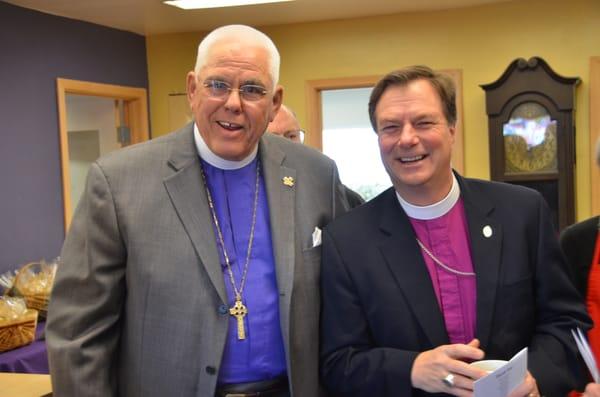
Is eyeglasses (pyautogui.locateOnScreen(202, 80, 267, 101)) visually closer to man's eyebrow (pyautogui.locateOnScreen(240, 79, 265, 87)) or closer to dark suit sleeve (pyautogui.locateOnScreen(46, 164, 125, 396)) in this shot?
man's eyebrow (pyautogui.locateOnScreen(240, 79, 265, 87))

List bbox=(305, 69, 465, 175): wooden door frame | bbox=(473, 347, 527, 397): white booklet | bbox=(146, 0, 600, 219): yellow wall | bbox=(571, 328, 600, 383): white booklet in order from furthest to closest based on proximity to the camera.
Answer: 1. bbox=(305, 69, 465, 175): wooden door frame
2. bbox=(146, 0, 600, 219): yellow wall
3. bbox=(571, 328, 600, 383): white booklet
4. bbox=(473, 347, 527, 397): white booklet

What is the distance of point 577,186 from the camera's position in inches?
196

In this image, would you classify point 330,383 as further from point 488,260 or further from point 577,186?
point 577,186

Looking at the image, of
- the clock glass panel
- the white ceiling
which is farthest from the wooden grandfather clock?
the white ceiling

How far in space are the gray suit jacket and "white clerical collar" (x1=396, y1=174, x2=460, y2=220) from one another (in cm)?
35

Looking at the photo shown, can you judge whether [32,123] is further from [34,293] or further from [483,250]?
[483,250]

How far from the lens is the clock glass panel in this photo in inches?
190

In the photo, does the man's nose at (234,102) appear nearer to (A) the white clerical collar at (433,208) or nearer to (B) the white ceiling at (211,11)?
(A) the white clerical collar at (433,208)

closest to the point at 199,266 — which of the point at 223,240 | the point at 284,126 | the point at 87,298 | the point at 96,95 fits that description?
the point at 223,240

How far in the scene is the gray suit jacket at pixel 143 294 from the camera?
164cm

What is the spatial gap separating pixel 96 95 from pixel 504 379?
14.8 ft

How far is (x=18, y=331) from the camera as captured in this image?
3.31m

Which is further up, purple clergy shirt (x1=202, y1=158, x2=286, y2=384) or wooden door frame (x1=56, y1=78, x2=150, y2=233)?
wooden door frame (x1=56, y1=78, x2=150, y2=233)

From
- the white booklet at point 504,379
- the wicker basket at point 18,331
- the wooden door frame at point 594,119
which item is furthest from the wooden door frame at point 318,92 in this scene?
the white booklet at point 504,379
